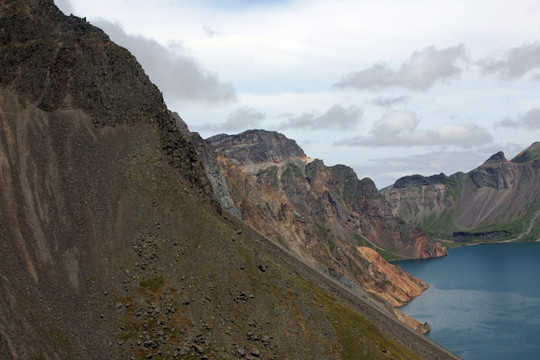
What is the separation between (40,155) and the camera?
99.6 meters

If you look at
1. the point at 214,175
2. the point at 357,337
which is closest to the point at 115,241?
the point at 357,337

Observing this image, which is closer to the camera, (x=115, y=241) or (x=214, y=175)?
(x=115, y=241)

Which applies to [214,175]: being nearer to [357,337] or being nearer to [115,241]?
[115,241]

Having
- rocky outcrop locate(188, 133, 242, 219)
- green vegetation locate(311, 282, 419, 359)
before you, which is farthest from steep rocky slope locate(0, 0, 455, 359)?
rocky outcrop locate(188, 133, 242, 219)

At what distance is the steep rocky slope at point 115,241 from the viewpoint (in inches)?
3120

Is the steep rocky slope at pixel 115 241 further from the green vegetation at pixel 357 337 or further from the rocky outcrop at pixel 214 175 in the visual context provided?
the rocky outcrop at pixel 214 175

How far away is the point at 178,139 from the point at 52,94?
2878cm

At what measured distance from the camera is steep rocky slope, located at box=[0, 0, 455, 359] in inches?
3120

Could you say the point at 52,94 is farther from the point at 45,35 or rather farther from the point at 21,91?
the point at 45,35

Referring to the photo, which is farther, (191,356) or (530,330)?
(530,330)

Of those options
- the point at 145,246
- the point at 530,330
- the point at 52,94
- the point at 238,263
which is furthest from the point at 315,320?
the point at 530,330

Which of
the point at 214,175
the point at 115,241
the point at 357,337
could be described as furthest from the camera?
the point at 214,175

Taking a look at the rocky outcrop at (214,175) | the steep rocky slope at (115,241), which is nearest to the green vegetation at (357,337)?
the steep rocky slope at (115,241)

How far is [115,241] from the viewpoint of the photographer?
92562 mm
